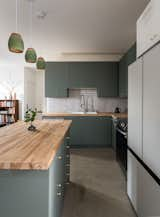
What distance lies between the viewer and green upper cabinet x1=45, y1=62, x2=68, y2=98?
5.53 m

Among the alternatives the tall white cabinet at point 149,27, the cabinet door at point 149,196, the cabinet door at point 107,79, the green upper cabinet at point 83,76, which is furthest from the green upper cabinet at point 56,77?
the cabinet door at point 149,196

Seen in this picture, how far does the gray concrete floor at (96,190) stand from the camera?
2.38 metres

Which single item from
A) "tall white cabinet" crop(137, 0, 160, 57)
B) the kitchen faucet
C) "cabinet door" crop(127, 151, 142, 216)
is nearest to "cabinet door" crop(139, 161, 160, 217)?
"cabinet door" crop(127, 151, 142, 216)

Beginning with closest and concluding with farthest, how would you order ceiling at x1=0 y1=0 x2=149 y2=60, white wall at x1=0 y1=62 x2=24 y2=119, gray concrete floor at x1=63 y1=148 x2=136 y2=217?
1. gray concrete floor at x1=63 y1=148 x2=136 y2=217
2. ceiling at x1=0 y1=0 x2=149 y2=60
3. white wall at x1=0 y1=62 x2=24 y2=119

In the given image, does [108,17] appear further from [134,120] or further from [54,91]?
[54,91]

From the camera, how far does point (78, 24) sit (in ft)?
11.3

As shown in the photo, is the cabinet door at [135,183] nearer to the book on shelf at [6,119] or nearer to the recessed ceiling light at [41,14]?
the recessed ceiling light at [41,14]

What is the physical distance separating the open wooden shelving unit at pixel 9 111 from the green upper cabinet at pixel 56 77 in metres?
1.81

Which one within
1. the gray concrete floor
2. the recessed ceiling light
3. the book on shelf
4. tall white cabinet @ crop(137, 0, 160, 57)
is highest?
the recessed ceiling light

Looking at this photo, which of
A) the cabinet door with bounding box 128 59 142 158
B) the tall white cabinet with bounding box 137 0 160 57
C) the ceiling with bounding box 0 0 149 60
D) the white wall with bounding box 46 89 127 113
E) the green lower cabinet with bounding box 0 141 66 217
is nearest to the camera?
the green lower cabinet with bounding box 0 141 66 217

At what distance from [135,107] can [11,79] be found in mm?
5690

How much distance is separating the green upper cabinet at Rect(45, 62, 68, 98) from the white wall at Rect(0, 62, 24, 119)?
1.83m

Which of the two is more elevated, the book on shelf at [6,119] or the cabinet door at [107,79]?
the cabinet door at [107,79]

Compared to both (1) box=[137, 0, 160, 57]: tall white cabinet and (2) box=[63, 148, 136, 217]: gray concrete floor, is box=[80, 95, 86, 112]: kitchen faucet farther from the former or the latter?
(1) box=[137, 0, 160, 57]: tall white cabinet
